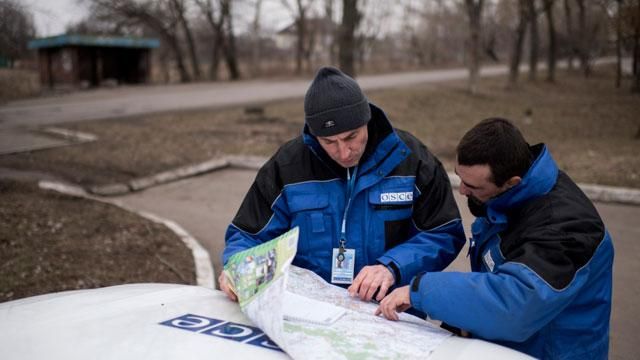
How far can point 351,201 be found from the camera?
229 centimetres

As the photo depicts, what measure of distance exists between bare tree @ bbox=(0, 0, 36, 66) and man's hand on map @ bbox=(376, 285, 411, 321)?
5053 mm

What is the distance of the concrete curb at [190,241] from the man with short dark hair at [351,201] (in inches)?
80.3

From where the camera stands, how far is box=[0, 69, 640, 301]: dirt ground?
4926 mm

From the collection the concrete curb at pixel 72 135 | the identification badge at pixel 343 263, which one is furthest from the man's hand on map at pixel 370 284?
the concrete curb at pixel 72 135

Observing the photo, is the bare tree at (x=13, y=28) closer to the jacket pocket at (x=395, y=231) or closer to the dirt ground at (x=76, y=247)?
the dirt ground at (x=76, y=247)

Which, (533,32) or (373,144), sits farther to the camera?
(533,32)

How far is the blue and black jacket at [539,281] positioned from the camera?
5.53 feet

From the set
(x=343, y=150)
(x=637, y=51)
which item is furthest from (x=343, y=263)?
(x=637, y=51)

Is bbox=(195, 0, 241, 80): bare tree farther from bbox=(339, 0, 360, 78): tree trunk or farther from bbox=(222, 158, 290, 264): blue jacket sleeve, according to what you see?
bbox=(222, 158, 290, 264): blue jacket sleeve

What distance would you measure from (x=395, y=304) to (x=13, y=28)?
5324 mm

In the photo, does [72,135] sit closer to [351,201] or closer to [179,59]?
[351,201]

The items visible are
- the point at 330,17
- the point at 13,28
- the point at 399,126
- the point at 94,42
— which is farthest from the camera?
the point at 330,17

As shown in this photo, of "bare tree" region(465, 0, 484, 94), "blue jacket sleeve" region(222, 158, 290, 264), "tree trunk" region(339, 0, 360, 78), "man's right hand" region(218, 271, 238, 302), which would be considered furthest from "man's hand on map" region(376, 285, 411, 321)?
"bare tree" region(465, 0, 484, 94)

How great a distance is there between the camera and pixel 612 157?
972cm
